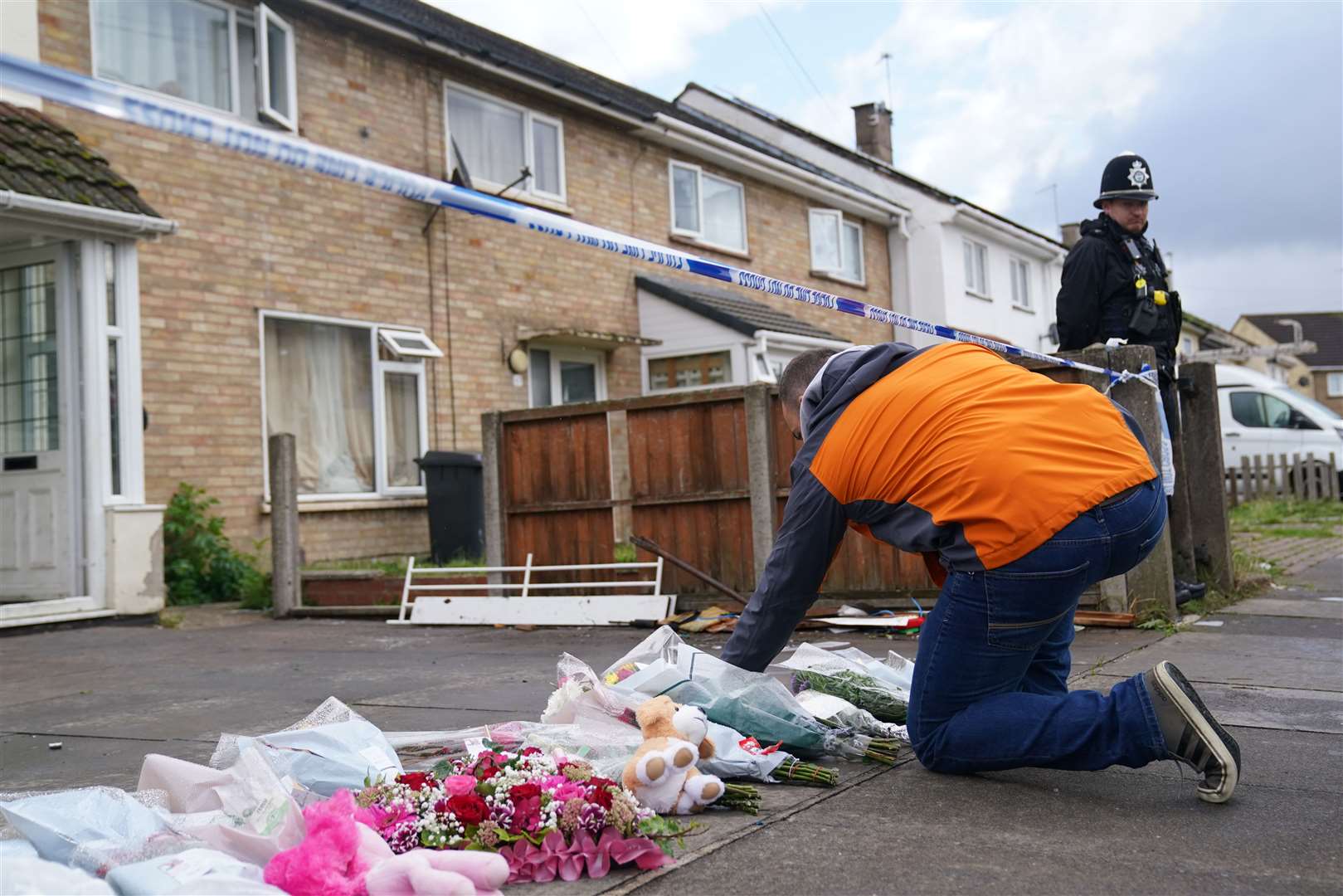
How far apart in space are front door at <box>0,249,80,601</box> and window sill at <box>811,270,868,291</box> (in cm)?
1244

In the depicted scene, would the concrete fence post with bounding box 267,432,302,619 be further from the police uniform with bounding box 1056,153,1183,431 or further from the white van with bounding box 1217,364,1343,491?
the white van with bounding box 1217,364,1343,491

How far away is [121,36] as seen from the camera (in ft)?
32.3

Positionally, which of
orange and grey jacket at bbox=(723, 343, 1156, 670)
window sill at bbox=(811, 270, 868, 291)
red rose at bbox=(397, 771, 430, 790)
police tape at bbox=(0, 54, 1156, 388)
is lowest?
red rose at bbox=(397, 771, 430, 790)

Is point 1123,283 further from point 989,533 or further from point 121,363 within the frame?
point 121,363

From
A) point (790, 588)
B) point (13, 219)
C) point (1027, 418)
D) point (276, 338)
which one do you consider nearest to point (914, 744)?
point (790, 588)

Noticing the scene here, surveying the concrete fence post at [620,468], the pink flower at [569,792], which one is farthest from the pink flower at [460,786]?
the concrete fence post at [620,468]

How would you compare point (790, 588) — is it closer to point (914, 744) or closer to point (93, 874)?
point (914, 744)

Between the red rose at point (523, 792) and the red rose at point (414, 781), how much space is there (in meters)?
0.23

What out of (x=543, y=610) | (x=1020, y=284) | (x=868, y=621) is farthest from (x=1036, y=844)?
(x=1020, y=284)

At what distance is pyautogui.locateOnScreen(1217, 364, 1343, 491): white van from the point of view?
18188mm

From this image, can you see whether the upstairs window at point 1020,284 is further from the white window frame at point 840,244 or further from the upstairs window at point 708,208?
the upstairs window at point 708,208

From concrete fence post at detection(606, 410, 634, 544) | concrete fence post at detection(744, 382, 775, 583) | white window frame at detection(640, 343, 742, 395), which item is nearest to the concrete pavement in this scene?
concrete fence post at detection(744, 382, 775, 583)

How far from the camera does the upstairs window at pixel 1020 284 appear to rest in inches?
987

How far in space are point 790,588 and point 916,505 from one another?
41cm
